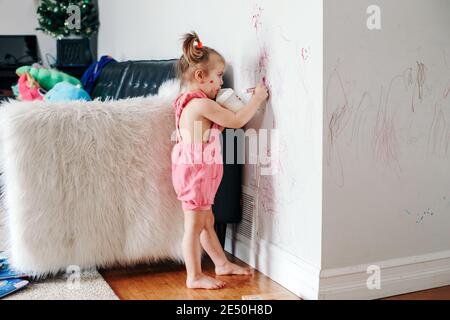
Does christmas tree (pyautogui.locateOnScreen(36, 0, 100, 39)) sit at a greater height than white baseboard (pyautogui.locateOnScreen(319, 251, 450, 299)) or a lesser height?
greater

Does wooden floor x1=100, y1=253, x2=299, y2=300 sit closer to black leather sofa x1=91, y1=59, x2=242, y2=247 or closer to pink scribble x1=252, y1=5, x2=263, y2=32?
black leather sofa x1=91, y1=59, x2=242, y2=247

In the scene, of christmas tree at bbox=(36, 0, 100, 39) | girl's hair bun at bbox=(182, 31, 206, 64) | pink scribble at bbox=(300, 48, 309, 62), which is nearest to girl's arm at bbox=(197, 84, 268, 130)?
girl's hair bun at bbox=(182, 31, 206, 64)

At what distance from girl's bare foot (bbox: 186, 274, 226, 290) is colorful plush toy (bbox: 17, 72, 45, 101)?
2031 millimetres

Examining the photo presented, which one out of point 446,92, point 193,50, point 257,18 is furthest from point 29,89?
point 446,92

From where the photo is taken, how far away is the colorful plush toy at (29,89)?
352 cm

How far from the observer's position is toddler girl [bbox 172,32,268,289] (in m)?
2.00

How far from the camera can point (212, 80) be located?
207cm

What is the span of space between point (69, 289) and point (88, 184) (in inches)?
15.0

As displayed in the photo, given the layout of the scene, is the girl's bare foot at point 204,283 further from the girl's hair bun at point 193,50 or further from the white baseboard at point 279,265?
the girl's hair bun at point 193,50

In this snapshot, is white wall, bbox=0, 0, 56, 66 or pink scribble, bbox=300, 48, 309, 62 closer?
pink scribble, bbox=300, 48, 309, 62

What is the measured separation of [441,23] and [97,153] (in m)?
1.32

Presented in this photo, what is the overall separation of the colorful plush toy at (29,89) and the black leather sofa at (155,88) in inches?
13.9
